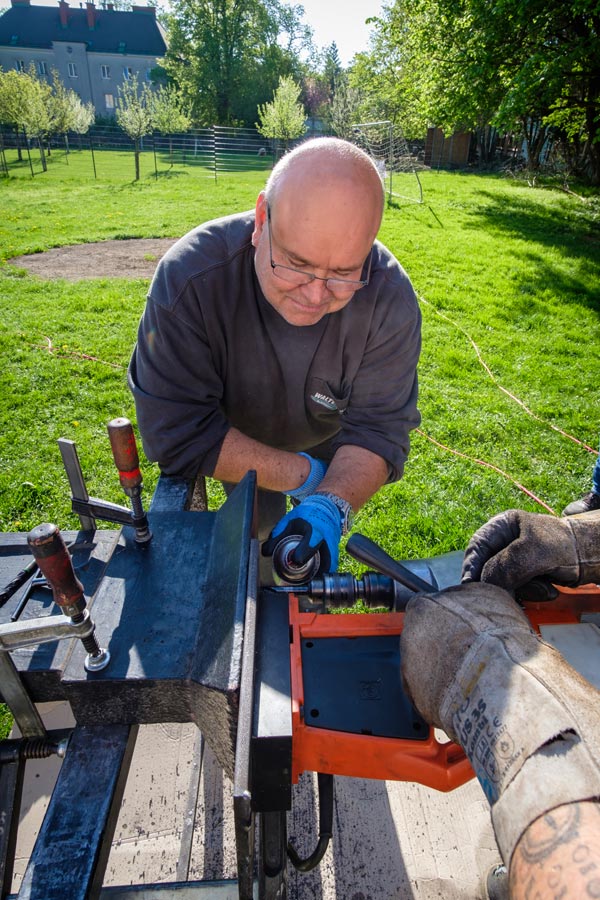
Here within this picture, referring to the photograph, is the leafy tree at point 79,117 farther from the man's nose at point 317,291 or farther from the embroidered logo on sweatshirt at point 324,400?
the man's nose at point 317,291

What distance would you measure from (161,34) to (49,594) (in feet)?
196

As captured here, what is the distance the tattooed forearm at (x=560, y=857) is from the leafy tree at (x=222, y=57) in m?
44.6

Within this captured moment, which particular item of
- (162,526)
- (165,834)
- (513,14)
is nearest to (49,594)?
(162,526)

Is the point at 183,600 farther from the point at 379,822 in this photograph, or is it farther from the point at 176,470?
the point at 379,822

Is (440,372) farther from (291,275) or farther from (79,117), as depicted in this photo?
(79,117)

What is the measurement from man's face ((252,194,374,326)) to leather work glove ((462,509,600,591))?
83 cm

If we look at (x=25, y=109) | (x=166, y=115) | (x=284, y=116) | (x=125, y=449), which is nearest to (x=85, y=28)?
(x=166, y=115)

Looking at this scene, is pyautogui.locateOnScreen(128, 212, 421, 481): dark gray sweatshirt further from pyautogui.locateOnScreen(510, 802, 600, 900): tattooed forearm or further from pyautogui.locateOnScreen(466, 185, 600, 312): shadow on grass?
pyautogui.locateOnScreen(466, 185, 600, 312): shadow on grass

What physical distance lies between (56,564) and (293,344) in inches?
47.5

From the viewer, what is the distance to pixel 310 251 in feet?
4.81

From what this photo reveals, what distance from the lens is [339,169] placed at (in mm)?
1437

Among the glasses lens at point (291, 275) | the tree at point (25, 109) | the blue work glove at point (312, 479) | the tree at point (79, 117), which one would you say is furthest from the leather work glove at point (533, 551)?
the tree at point (79, 117)

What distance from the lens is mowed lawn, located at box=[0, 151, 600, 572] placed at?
146 inches

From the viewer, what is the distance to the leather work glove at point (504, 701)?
764 millimetres
